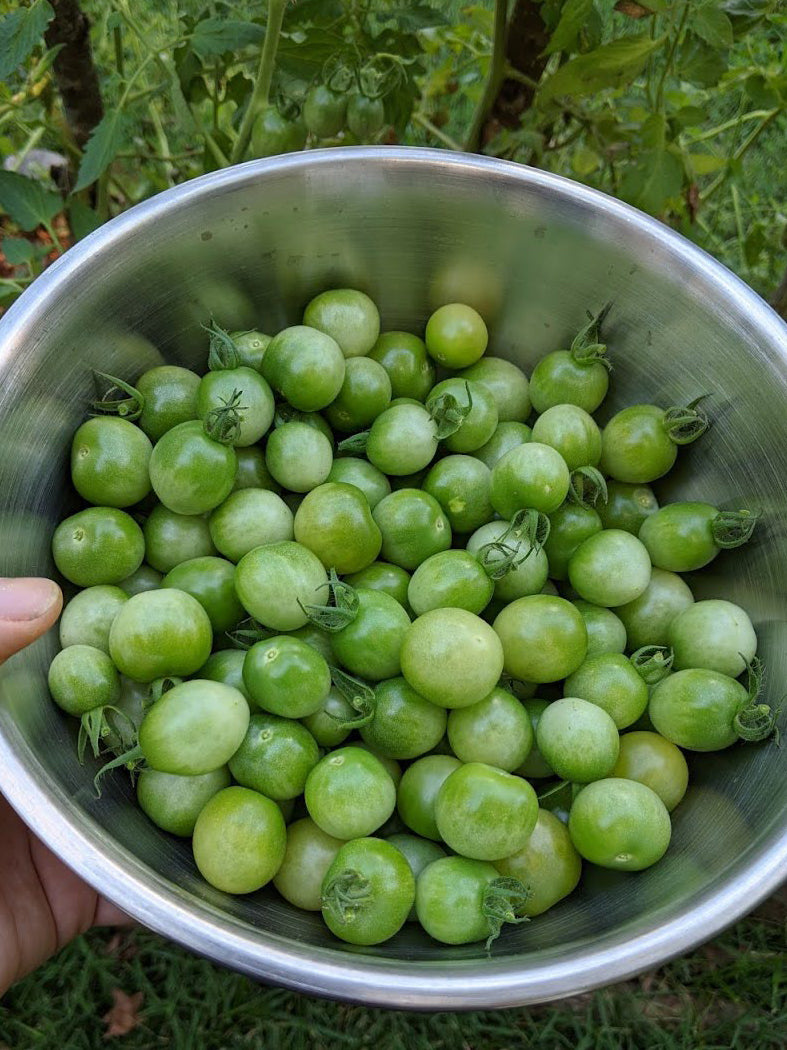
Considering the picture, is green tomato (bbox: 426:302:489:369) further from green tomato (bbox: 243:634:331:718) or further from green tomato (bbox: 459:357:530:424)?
green tomato (bbox: 243:634:331:718)

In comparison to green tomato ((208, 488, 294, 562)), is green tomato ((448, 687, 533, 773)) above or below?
above

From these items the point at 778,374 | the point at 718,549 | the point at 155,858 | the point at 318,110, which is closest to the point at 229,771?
the point at 155,858

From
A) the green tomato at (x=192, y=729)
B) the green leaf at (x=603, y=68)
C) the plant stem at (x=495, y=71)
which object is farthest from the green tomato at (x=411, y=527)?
the plant stem at (x=495, y=71)

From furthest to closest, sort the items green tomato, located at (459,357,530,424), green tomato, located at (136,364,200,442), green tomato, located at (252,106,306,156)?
green tomato, located at (252,106,306,156), green tomato, located at (459,357,530,424), green tomato, located at (136,364,200,442)

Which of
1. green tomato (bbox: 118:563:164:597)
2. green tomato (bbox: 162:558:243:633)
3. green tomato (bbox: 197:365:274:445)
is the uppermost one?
green tomato (bbox: 197:365:274:445)

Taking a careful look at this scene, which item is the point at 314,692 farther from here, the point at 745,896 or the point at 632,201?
the point at 632,201

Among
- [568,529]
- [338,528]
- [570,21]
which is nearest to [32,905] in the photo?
[338,528]

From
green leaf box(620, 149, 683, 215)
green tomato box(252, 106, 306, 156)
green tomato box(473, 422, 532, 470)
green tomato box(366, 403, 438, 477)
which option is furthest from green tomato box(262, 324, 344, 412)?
green leaf box(620, 149, 683, 215)

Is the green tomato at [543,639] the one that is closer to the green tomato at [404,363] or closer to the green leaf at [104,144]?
the green tomato at [404,363]
